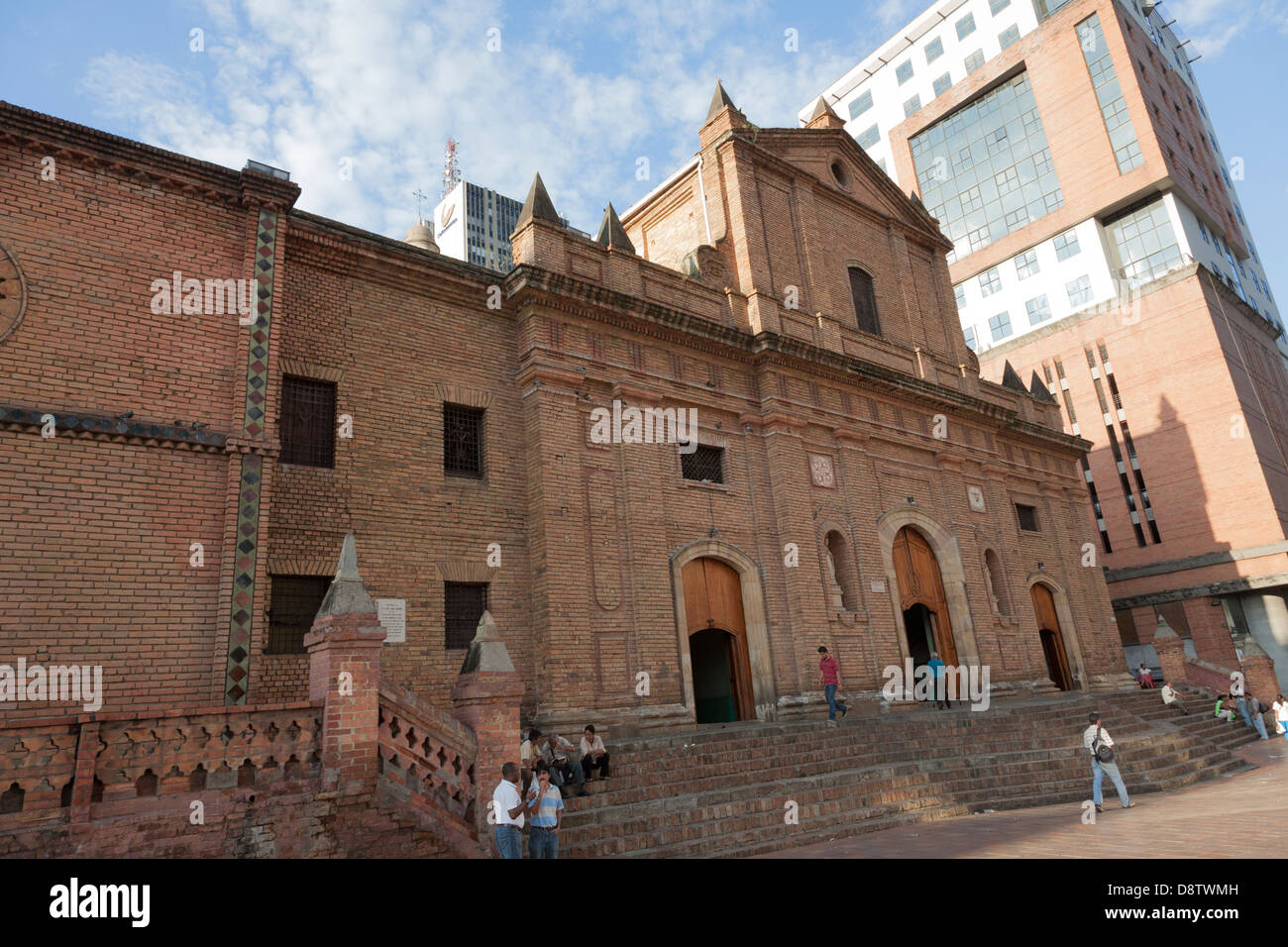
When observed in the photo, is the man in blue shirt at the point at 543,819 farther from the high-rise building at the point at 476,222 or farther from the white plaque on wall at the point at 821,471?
the high-rise building at the point at 476,222

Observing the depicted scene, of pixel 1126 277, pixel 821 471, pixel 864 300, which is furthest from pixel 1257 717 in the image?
pixel 1126 277

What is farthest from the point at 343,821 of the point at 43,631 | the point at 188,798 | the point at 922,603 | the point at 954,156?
the point at 954,156

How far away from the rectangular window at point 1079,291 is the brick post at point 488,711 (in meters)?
42.3

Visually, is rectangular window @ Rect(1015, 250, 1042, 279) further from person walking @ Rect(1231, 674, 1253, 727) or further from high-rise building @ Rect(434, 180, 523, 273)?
high-rise building @ Rect(434, 180, 523, 273)

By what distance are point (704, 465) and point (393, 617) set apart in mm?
7242

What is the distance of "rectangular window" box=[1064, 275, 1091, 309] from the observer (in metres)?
42.2

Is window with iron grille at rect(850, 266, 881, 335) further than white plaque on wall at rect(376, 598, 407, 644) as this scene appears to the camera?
Yes

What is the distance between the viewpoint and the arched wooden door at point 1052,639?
24219 mm

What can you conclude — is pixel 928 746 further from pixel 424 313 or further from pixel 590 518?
pixel 424 313

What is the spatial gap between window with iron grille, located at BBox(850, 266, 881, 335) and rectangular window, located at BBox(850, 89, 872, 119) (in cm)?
4041

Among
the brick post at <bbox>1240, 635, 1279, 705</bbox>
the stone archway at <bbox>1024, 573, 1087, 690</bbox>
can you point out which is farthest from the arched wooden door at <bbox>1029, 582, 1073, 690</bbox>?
the brick post at <bbox>1240, 635, 1279, 705</bbox>

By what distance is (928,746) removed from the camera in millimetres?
13875

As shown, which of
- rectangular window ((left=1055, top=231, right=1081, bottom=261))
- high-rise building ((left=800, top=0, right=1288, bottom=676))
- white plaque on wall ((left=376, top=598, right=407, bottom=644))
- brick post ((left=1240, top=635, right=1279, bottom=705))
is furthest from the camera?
rectangular window ((left=1055, top=231, right=1081, bottom=261))

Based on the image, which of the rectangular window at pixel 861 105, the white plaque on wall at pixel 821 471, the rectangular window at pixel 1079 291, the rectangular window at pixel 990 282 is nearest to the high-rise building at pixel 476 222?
the rectangular window at pixel 861 105
